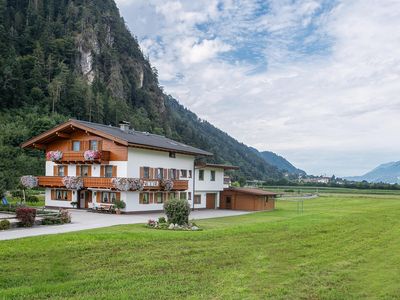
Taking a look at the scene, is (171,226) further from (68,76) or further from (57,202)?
(68,76)

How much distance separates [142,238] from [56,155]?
24.5 metres

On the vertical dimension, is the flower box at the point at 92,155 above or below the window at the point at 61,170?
above

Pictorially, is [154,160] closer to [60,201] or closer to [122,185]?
[122,185]

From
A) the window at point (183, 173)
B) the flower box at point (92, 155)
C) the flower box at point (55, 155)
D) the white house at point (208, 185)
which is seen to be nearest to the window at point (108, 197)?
the flower box at point (92, 155)

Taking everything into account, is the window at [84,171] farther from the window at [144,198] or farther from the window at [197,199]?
the window at [197,199]

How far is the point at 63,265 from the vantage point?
560 inches

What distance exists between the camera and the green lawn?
12273 millimetres

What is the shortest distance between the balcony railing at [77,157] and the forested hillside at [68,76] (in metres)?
16.2

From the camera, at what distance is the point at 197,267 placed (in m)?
15.0

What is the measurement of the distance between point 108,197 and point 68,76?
8538cm

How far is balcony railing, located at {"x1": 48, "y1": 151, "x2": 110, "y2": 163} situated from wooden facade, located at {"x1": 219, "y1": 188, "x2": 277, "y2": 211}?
16681mm

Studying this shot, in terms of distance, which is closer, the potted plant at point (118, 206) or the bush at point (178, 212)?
the bush at point (178, 212)

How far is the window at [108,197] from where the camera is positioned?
38531 millimetres

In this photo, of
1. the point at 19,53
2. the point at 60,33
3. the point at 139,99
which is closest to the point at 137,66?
the point at 139,99
